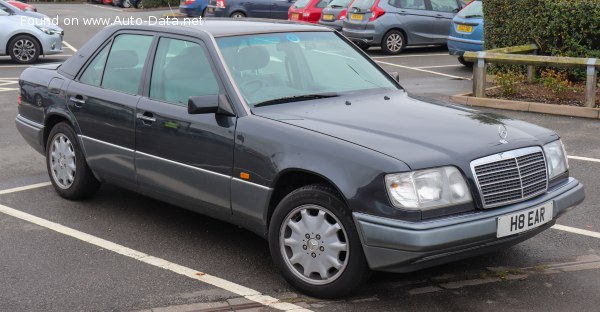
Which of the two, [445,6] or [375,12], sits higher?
[445,6]

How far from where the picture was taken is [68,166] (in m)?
7.53

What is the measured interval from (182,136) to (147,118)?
1.53 ft

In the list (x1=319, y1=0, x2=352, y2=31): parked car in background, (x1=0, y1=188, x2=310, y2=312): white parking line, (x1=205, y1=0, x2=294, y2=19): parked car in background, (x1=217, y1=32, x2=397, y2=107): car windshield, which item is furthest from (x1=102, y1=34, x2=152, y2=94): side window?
(x1=205, y1=0, x2=294, y2=19): parked car in background

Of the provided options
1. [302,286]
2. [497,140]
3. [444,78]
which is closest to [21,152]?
[302,286]

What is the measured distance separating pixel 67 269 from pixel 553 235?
350 centimetres

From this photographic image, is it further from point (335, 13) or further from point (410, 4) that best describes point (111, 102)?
point (335, 13)

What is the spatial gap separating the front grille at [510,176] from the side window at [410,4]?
16477 millimetres

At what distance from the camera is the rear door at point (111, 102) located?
672cm

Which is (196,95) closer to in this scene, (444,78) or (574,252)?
(574,252)

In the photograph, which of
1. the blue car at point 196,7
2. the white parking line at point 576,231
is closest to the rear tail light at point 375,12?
the blue car at point 196,7

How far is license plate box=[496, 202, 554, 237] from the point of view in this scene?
5102mm

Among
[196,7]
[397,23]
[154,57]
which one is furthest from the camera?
[196,7]

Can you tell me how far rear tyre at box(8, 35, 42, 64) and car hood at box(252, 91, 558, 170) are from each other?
1431 centimetres

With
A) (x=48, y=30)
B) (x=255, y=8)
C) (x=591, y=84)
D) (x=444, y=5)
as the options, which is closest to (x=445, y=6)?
(x=444, y=5)
